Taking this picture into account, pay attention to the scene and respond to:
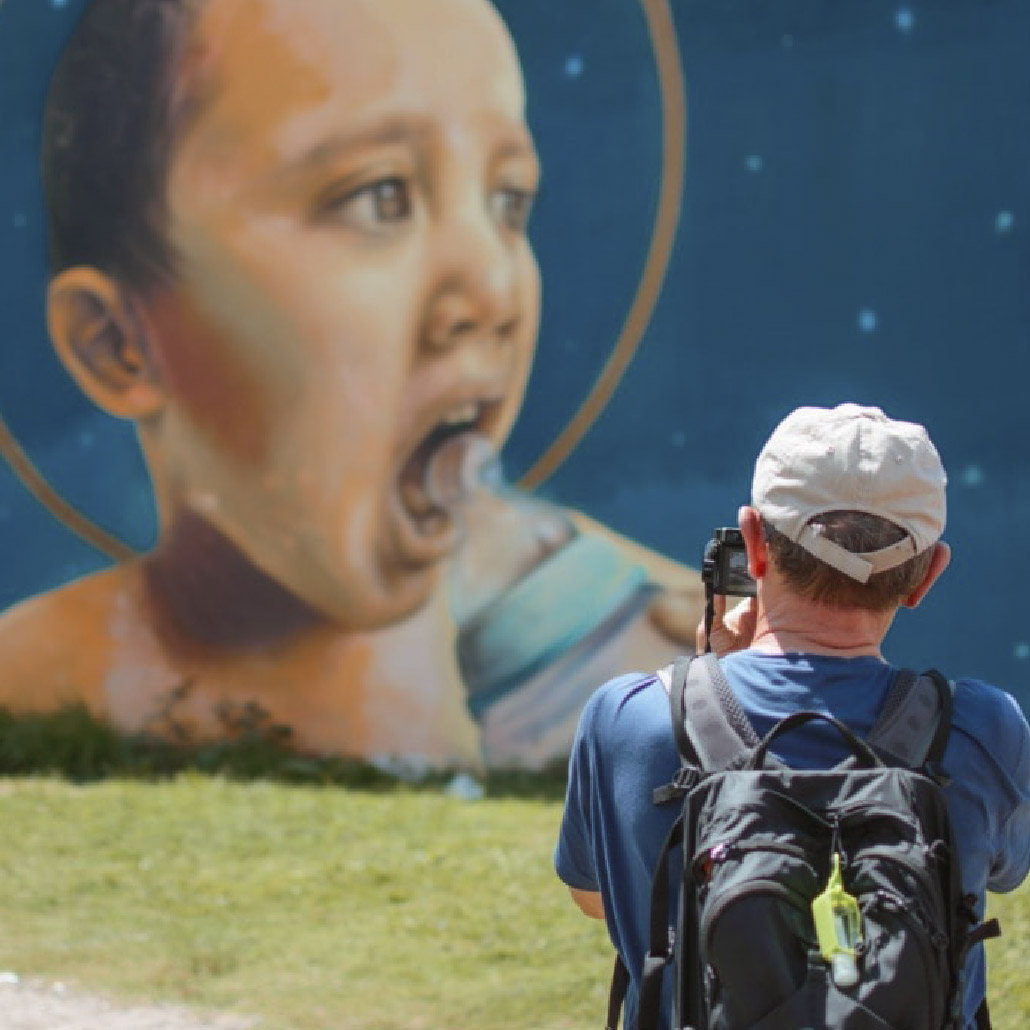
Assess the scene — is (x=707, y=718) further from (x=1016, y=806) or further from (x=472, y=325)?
(x=472, y=325)

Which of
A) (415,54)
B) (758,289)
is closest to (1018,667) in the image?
(758,289)

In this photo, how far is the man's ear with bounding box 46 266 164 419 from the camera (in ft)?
27.0

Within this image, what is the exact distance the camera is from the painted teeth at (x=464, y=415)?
26.1 feet

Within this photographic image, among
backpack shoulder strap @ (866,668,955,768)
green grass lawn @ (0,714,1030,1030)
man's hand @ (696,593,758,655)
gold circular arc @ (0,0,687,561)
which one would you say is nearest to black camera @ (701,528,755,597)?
man's hand @ (696,593,758,655)

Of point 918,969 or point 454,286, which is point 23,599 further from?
point 918,969

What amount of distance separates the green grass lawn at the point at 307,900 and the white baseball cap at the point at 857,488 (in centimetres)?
303

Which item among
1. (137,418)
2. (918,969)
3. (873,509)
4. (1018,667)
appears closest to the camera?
(918,969)

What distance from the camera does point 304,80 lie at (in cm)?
794

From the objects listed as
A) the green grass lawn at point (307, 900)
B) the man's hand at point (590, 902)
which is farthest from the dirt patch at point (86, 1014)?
the man's hand at point (590, 902)

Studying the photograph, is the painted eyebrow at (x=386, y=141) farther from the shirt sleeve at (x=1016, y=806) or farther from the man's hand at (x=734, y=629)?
the shirt sleeve at (x=1016, y=806)

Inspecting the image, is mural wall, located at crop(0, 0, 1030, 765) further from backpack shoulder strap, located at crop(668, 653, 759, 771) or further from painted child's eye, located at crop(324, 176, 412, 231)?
backpack shoulder strap, located at crop(668, 653, 759, 771)

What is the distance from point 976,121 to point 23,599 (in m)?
4.93

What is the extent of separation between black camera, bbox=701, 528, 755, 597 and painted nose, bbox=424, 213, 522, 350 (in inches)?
226

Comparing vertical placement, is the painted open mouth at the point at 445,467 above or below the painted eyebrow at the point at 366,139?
below
